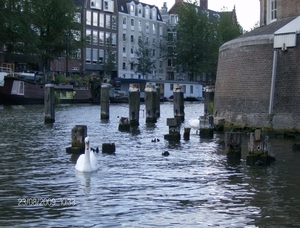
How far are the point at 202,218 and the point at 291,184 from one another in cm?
365

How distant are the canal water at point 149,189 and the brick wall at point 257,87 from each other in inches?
142

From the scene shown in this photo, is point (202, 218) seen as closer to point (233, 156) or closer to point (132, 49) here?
point (233, 156)

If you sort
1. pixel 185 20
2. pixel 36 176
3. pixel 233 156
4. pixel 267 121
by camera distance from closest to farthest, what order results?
1. pixel 36 176
2. pixel 233 156
3. pixel 267 121
4. pixel 185 20

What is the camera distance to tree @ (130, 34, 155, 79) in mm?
100438

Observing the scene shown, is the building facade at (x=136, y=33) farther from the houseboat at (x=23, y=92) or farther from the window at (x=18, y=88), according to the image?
the window at (x=18, y=88)

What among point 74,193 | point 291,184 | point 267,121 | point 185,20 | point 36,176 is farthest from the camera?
point 185,20

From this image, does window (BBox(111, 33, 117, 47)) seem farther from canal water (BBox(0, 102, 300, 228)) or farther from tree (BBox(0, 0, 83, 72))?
canal water (BBox(0, 102, 300, 228))

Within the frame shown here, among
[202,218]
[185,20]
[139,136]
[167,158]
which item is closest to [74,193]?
[202,218]

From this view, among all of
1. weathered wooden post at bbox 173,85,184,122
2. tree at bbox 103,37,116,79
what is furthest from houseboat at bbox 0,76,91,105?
tree at bbox 103,37,116,79

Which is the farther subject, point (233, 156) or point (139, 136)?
point (139, 136)

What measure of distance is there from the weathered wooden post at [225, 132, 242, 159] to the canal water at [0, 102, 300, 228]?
23cm

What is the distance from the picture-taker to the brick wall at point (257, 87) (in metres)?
23.9

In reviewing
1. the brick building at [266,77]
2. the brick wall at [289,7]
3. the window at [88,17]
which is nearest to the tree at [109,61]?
the window at [88,17]

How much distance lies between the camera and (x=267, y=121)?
24.3 m
